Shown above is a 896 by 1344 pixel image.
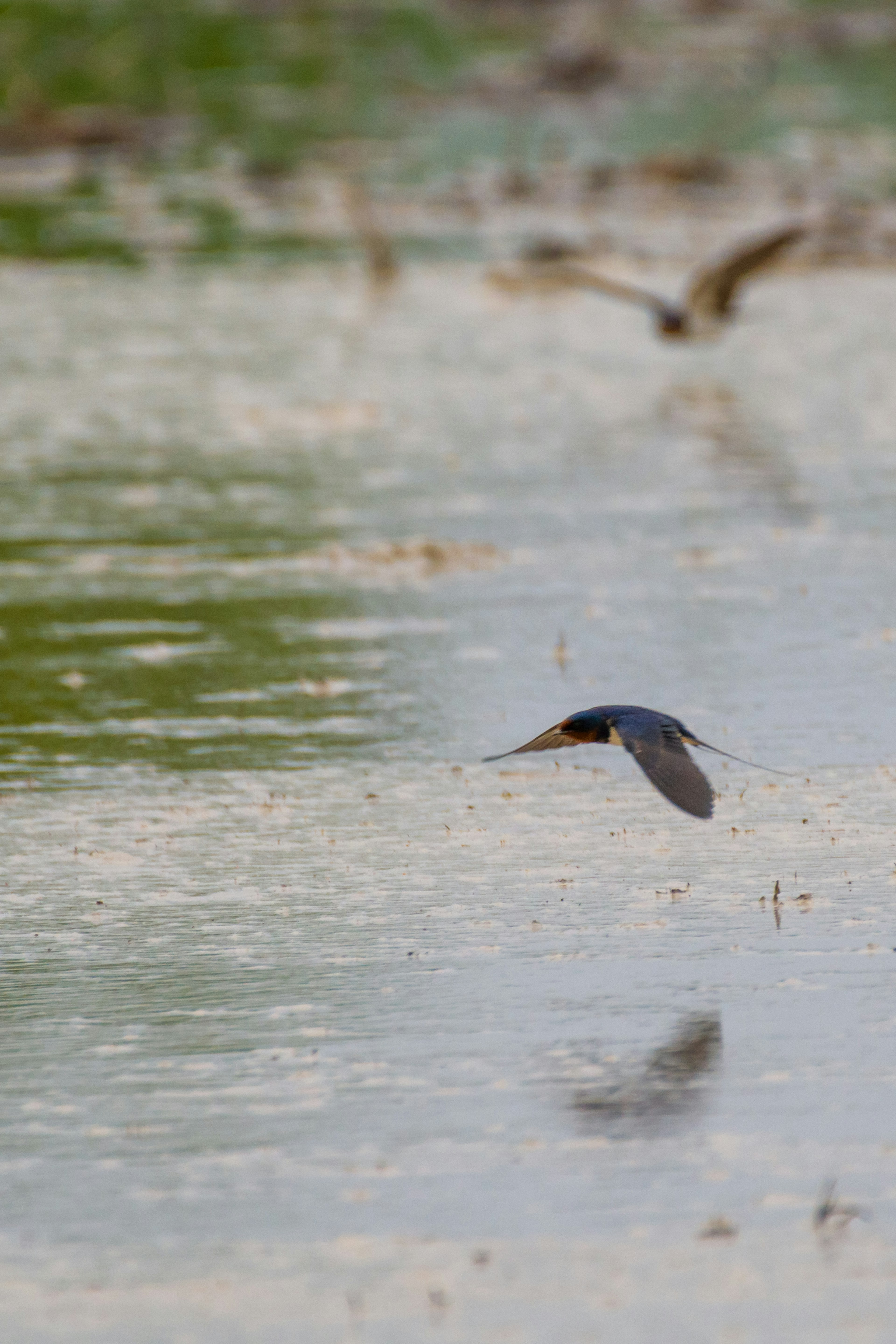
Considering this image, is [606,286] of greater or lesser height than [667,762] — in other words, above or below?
below

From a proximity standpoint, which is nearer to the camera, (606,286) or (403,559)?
(403,559)

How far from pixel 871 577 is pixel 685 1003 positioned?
383cm

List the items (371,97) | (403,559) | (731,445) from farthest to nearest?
(371,97) < (731,445) < (403,559)

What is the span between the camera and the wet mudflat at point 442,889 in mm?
3795

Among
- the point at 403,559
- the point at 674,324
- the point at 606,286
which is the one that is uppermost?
the point at 403,559

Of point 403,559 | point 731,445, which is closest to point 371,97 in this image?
point 731,445

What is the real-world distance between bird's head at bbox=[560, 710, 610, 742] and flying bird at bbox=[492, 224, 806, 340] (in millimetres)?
7647

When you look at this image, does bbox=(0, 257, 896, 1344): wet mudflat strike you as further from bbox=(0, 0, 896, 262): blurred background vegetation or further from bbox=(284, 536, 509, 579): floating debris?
bbox=(0, 0, 896, 262): blurred background vegetation

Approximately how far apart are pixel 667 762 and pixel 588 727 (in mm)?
253

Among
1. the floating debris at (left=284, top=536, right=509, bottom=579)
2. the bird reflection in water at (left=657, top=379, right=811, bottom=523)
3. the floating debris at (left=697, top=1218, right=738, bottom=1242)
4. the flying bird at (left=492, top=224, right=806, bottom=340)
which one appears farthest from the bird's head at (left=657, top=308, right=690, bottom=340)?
the floating debris at (left=697, top=1218, right=738, bottom=1242)

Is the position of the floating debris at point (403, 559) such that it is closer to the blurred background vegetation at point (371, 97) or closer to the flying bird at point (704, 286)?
the flying bird at point (704, 286)

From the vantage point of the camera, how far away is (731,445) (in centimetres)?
1069

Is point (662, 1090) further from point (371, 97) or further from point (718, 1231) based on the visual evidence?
point (371, 97)

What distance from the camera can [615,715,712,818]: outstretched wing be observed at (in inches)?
199
